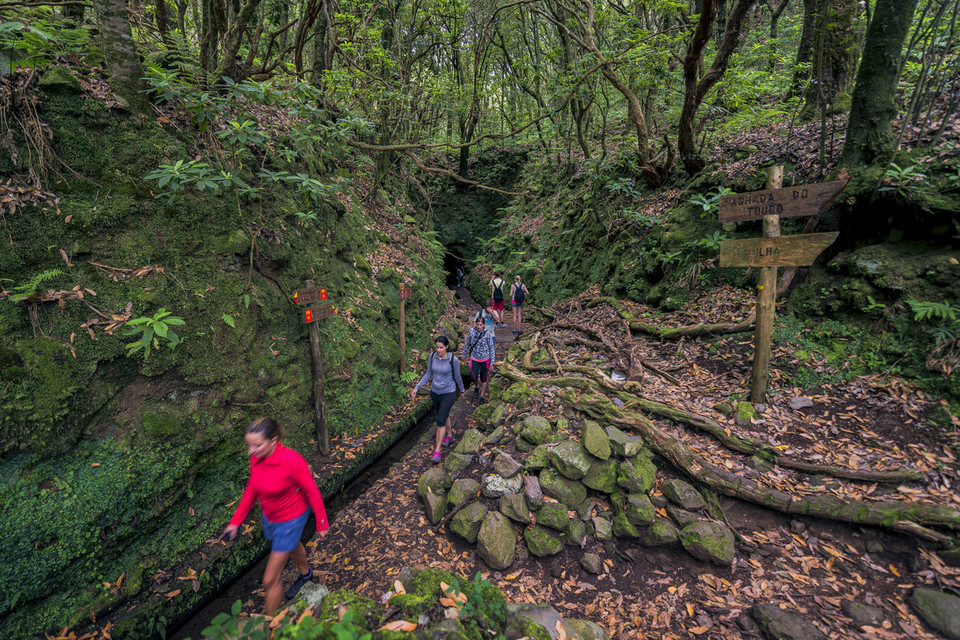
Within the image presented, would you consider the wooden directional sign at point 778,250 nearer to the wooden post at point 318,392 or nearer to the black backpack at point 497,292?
the wooden post at point 318,392

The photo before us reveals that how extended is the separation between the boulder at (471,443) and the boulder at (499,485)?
689 millimetres

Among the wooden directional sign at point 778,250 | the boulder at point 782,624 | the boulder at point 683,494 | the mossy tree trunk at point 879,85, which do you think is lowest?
the boulder at point 782,624

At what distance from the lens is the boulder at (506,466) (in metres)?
4.50

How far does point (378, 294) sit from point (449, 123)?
13186 mm

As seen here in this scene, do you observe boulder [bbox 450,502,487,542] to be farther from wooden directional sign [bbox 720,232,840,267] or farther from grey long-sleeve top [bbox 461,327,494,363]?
wooden directional sign [bbox 720,232,840,267]

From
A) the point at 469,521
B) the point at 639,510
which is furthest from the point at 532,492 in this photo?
the point at 639,510

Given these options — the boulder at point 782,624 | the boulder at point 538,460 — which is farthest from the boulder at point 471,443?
the boulder at point 782,624

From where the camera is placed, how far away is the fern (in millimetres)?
3504

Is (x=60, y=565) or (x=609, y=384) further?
(x=609, y=384)

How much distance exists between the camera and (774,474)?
12.5 feet

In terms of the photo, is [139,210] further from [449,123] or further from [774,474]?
[449,123]

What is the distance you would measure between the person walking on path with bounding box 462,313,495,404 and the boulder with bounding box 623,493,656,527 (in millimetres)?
3336

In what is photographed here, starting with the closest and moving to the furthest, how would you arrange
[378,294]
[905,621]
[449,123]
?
[905,621], [378,294], [449,123]

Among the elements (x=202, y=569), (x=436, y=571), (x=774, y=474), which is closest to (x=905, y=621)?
(x=774, y=474)
